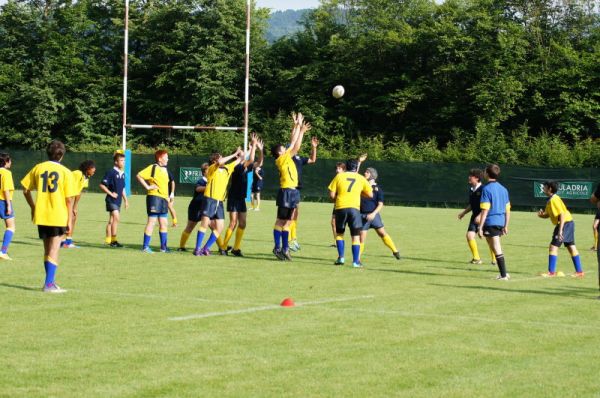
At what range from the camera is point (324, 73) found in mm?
62719

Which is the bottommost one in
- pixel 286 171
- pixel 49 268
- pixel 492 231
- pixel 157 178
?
pixel 49 268

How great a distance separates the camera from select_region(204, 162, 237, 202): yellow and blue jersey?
1775 cm

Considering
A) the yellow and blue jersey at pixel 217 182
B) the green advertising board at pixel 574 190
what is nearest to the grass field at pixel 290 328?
the yellow and blue jersey at pixel 217 182

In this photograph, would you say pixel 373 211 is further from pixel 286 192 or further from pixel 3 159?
pixel 3 159

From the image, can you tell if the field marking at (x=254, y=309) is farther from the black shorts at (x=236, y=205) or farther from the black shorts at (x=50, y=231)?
the black shorts at (x=236, y=205)

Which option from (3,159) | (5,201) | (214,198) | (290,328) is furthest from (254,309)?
(3,159)

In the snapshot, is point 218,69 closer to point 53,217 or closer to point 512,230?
point 512,230

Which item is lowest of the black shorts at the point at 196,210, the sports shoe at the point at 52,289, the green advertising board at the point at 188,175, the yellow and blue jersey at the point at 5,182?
A: the sports shoe at the point at 52,289

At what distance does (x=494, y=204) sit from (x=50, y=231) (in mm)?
6845

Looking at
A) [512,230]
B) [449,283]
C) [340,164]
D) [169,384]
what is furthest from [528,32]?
[169,384]

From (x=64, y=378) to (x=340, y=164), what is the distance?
12.5 m

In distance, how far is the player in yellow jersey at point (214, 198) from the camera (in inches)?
695

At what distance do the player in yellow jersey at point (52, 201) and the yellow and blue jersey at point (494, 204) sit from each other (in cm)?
639

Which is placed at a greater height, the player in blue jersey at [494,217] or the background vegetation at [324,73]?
the background vegetation at [324,73]
